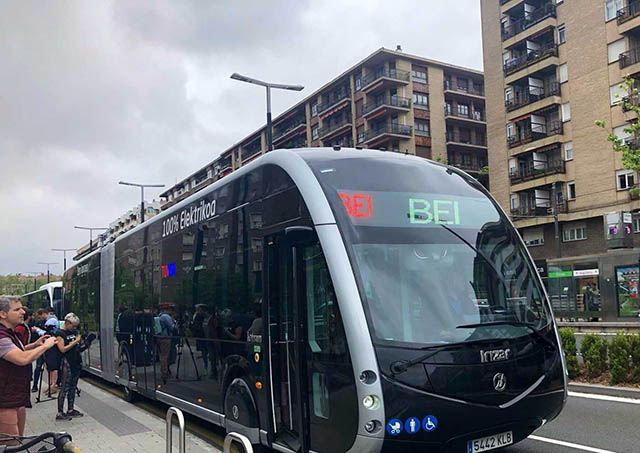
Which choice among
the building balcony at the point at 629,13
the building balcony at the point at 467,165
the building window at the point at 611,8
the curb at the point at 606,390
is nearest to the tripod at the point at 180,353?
the curb at the point at 606,390

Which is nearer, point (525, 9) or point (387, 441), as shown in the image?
point (387, 441)

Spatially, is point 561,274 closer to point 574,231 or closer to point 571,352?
point 574,231

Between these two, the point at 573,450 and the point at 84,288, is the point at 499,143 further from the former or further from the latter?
the point at 573,450

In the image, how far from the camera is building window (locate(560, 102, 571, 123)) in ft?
152

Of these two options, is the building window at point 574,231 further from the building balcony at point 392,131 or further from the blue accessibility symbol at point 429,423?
the blue accessibility symbol at point 429,423

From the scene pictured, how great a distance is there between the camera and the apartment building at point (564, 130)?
127ft

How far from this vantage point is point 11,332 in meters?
6.04

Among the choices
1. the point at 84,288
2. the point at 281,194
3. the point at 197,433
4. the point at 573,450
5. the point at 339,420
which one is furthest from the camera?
the point at 84,288

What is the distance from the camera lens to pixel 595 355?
12531mm

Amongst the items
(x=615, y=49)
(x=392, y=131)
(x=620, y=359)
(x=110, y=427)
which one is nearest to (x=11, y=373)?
(x=110, y=427)

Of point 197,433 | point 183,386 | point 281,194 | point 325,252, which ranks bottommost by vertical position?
point 197,433

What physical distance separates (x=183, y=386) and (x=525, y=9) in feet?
158

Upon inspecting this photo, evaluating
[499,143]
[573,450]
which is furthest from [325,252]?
[499,143]

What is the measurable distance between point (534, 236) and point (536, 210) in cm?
223
